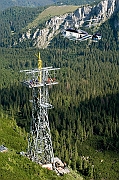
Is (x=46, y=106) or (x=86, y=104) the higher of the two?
(x=46, y=106)

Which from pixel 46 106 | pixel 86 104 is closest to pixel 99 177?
pixel 46 106

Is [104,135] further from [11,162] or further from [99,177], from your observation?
[11,162]

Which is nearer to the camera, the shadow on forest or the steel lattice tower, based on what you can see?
the steel lattice tower

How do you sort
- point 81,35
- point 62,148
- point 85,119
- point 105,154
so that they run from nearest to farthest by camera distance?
point 81,35, point 62,148, point 105,154, point 85,119

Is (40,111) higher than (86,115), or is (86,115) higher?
(40,111)

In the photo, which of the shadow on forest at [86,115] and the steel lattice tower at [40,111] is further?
the shadow on forest at [86,115]

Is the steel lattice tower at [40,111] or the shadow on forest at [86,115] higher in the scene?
the steel lattice tower at [40,111]

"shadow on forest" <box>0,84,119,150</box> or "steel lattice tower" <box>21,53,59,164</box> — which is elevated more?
"steel lattice tower" <box>21,53,59,164</box>

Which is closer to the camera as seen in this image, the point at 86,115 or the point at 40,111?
the point at 40,111
